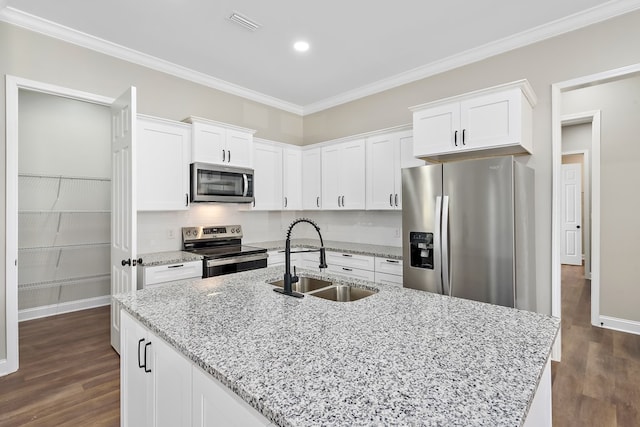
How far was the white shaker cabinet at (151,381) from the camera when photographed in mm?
1137

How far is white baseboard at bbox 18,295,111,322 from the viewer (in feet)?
12.8

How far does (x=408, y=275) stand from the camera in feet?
9.49

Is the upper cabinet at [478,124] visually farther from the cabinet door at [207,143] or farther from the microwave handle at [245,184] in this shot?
the cabinet door at [207,143]

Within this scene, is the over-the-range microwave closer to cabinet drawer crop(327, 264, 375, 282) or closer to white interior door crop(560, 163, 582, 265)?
cabinet drawer crop(327, 264, 375, 282)

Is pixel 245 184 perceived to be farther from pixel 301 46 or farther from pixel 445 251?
pixel 445 251

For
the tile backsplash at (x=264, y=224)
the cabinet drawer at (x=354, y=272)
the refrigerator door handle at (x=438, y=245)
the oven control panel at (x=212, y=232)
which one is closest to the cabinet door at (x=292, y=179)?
the tile backsplash at (x=264, y=224)

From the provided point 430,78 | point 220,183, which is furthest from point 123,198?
point 430,78

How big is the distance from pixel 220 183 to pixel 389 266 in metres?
2.03

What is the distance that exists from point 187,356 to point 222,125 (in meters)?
2.97

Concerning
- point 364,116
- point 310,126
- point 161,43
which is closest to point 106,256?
point 161,43

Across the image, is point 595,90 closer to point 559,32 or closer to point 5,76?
point 559,32

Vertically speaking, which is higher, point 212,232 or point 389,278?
point 212,232

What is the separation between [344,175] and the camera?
4.04 meters

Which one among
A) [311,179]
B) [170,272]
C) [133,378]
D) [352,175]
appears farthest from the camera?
[311,179]
